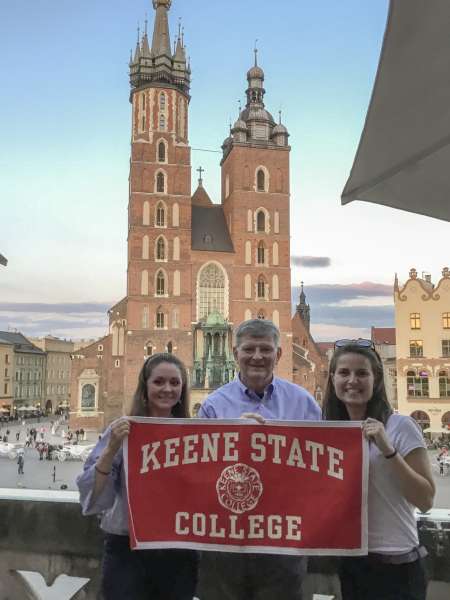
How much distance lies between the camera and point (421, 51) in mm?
1636

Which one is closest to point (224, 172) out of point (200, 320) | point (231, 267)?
point (231, 267)

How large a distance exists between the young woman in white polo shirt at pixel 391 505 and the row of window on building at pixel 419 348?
30.8m

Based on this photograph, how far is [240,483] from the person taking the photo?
2.63 meters

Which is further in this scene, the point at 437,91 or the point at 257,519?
the point at 257,519

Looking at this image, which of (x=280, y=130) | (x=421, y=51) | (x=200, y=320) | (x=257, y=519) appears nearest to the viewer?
(x=421, y=51)

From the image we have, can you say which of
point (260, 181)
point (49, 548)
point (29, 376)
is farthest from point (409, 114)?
point (29, 376)

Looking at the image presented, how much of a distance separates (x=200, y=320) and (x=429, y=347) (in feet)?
55.8

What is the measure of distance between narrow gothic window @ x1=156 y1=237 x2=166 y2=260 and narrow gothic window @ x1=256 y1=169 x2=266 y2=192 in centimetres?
866

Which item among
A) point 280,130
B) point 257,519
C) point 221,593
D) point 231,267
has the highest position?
point 280,130

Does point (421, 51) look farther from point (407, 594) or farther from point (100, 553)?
point (100, 553)

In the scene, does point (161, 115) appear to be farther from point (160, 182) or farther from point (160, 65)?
point (160, 182)

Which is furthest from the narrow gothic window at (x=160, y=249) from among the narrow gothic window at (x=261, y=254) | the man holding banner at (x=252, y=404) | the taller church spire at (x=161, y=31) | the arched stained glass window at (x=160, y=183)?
the man holding banner at (x=252, y=404)

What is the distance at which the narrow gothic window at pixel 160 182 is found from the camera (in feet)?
143

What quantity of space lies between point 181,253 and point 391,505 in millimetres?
40898
